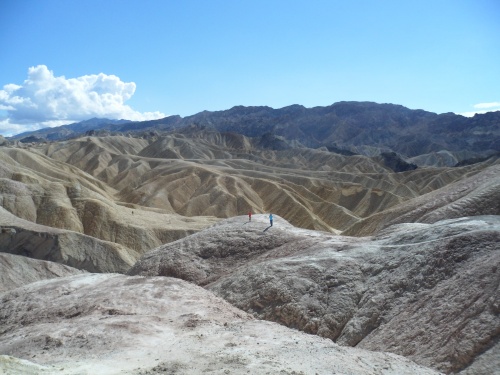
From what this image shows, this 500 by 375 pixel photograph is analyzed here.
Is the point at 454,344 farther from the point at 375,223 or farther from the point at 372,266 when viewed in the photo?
the point at 375,223

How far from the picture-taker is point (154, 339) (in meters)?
12.1

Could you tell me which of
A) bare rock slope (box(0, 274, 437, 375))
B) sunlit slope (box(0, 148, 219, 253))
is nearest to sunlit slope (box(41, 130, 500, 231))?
sunlit slope (box(0, 148, 219, 253))

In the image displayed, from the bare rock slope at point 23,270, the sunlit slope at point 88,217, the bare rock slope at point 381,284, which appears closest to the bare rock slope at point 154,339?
the bare rock slope at point 381,284

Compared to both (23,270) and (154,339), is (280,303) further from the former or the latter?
(23,270)

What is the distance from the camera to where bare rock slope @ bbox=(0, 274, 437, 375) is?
9656 millimetres

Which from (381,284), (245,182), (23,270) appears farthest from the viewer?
(245,182)

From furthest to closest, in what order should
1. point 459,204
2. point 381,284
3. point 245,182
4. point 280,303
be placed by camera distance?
point 245,182
point 459,204
point 280,303
point 381,284

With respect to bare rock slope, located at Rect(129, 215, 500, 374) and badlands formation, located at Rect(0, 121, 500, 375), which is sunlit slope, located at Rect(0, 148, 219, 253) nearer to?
badlands formation, located at Rect(0, 121, 500, 375)

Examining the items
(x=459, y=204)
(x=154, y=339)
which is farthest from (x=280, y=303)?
(x=459, y=204)

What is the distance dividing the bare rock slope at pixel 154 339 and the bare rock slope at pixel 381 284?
1392mm

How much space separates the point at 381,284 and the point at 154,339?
8.34m

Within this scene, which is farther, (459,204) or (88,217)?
(88,217)

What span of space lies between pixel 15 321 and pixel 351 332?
1234 centimetres

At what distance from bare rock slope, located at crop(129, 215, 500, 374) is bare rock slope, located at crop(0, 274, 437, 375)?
1.39 meters
